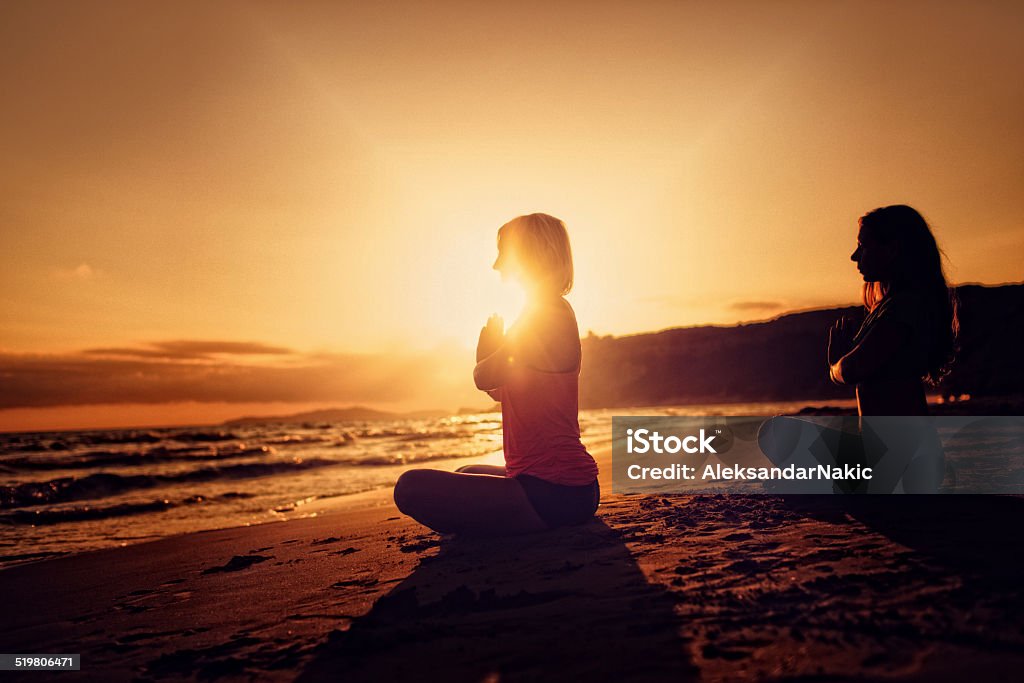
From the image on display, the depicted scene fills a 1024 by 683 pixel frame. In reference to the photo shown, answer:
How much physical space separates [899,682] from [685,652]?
60 centimetres

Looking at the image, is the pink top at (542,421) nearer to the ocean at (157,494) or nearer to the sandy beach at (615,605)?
→ the sandy beach at (615,605)

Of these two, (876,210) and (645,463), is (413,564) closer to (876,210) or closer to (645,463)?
(876,210)

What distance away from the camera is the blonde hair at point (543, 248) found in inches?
145

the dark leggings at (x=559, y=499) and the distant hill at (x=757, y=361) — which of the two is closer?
the dark leggings at (x=559, y=499)

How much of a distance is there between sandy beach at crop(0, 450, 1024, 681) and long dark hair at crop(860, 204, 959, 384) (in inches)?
39.5

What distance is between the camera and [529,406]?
3.69 m

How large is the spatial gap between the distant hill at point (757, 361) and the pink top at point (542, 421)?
18.7 metres

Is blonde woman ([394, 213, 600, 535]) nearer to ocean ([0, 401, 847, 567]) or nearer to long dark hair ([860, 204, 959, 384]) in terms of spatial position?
long dark hair ([860, 204, 959, 384])

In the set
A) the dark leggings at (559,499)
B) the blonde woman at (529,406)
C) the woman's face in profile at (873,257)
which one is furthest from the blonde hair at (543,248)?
the woman's face in profile at (873,257)

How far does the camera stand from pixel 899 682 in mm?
1641

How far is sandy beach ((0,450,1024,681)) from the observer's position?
193 cm

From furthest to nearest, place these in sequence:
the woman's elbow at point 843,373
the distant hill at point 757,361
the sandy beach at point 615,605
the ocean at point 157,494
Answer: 1. the distant hill at point 757,361
2. the ocean at point 157,494
3. the woman's elbow at point 843,373
4. the sandy beach at point 615,605

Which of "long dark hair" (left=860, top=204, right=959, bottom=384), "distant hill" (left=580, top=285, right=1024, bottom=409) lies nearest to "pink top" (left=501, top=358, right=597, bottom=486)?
"long dark hair" (left=860, top=204, right=959, bottom=384)

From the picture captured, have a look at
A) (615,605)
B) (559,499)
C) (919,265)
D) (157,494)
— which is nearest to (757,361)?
(157,494)
